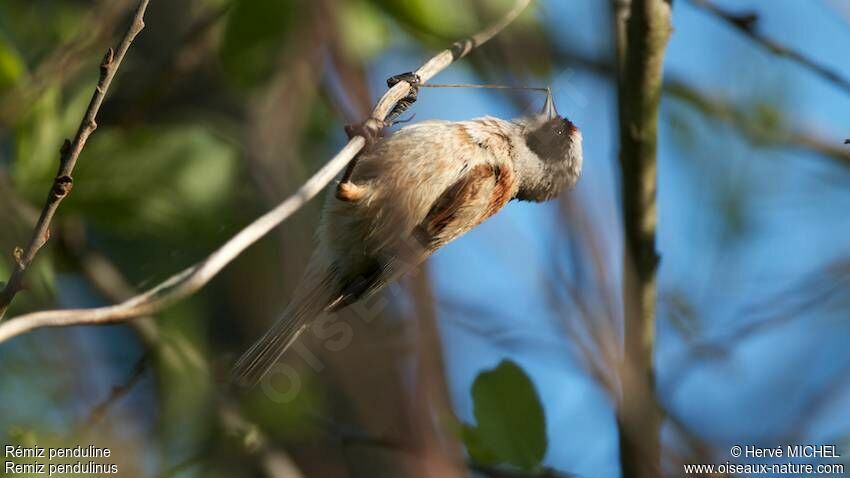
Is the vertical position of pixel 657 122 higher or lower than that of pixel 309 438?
higher

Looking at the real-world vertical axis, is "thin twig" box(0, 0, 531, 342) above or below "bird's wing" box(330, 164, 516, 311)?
below

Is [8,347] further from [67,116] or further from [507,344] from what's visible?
[507,344]

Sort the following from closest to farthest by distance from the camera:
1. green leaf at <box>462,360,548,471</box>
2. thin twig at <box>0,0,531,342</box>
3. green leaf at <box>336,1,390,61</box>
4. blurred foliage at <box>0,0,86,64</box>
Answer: thin twig at <box>0,0,531,342</box>
green leaf at <box>462,360,548,471</box>
green leaf at <box>336,1,390,61</box>
blurred foliage at <box>0,0,86,64</box>

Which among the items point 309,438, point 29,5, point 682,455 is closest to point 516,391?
point 682,455

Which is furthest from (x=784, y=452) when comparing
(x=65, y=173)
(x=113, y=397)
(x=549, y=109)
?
(x=65, y=173)

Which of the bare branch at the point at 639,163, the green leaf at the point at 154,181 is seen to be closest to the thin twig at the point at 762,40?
the bare branch at the point at 639,163

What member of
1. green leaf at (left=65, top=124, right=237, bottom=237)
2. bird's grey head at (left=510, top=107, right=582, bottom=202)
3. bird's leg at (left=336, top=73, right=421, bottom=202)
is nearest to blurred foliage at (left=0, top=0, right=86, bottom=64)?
green leaf at (left=65, top=124, right=237, bottom=237)

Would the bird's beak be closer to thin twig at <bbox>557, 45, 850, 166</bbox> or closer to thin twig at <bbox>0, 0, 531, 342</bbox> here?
thin twig at <bbox>557, 45, 850, 166</bbox>
